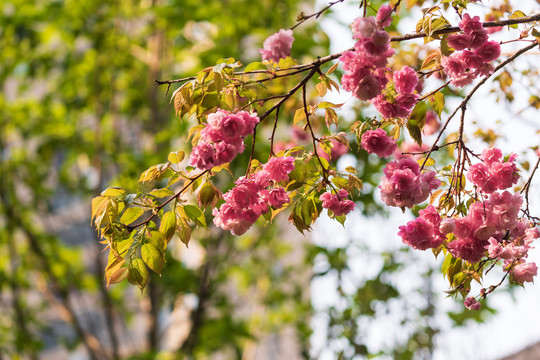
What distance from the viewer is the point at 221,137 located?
0.94m

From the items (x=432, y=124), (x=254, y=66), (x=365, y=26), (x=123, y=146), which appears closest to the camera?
(x=365, y=26)

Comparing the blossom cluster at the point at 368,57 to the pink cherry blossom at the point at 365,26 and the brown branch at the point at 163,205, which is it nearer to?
the pink cherry blossom at the point at 365,26

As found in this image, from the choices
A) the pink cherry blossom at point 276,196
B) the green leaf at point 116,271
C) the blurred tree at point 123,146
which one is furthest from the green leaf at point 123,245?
the blurred tree at point 123,146

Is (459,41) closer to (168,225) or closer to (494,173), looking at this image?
(494,173)

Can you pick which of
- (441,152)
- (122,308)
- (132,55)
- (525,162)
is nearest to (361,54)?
(525,162)

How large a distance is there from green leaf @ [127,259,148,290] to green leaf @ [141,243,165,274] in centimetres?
2

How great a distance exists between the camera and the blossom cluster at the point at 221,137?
36.4 inches

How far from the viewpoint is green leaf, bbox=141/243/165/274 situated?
936 mm

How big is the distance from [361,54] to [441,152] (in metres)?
1.67

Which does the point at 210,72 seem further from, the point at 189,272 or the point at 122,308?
the point at 122,308

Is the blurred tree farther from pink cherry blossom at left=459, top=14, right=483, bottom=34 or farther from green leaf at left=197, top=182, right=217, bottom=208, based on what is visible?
pink cherry blossom at left=459, top=14, right=483, bottom=34

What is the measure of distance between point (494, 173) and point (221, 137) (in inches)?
19.0

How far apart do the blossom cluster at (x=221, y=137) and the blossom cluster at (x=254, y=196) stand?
0.06 meters

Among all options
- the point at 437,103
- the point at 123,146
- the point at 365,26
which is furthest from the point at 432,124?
the point at 123,146
